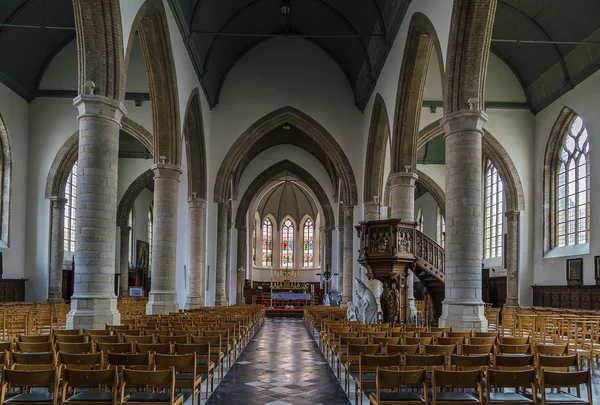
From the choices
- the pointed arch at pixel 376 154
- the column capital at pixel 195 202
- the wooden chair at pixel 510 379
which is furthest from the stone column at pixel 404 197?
the wooden chair at pixel 510 379

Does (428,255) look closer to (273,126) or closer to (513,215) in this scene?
(513,215)

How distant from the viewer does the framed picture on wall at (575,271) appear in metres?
21.2

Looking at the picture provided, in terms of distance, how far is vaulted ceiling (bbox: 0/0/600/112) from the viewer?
66.9ft

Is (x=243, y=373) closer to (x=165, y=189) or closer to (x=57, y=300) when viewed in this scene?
(x=165, y=189)

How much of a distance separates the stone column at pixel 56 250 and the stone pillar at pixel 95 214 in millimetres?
14112

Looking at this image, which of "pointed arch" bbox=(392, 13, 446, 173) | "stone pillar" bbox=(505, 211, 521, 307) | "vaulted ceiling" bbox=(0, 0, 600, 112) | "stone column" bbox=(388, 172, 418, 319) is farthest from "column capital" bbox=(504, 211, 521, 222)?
"pointed arch" bbox=(392, 13, 446, 173)

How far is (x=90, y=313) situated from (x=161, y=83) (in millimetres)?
8837

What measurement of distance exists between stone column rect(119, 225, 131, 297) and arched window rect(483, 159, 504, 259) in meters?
20.2

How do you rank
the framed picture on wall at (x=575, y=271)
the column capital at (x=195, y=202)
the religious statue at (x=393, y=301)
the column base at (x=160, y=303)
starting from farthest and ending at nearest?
the column capital at (x=195, y=202) → the framed picture on wall at (x=575, y=271) → the column base at (x=160, y=303) → the religious statue at (x=393, y=301)

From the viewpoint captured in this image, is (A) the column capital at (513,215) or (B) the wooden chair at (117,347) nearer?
(B) the wooden chair at (117,347)

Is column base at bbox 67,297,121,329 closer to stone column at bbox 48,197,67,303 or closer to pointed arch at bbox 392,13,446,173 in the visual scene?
pointed arch at bbox 392,13,446,173

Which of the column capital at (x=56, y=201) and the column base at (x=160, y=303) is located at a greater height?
the column capital at (x=56, y=201)

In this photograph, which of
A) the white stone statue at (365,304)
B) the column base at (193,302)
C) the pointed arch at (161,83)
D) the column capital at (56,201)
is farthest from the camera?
Answer: the column capital at (56,201)

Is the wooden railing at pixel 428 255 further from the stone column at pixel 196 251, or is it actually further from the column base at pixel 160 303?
the stone column at pixel 196 251
